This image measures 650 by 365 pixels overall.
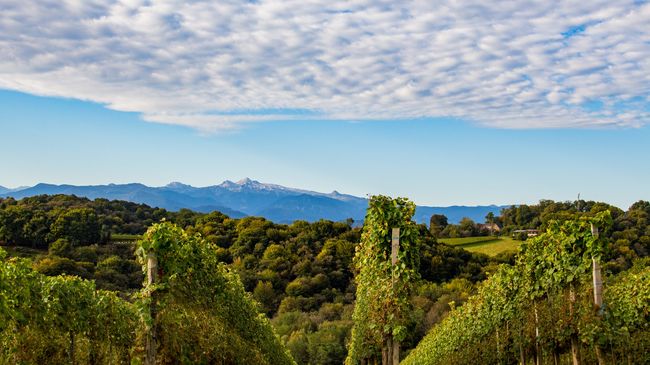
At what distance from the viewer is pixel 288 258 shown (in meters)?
45.5

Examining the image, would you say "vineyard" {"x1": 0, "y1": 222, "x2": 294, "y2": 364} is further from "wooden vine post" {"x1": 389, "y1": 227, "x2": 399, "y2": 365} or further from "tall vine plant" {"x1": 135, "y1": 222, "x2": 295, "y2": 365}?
"wooden vine post" {"x1": 389, "y1": 227, "x2": 399, "y2": 365}

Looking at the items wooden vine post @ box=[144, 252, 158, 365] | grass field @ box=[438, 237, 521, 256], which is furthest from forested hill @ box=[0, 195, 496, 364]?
wooden vine post @ box=[144, 252, 158, 365]

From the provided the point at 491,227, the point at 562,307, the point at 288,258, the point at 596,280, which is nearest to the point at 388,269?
the point at 562,307

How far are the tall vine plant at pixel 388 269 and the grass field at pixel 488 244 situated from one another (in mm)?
44830

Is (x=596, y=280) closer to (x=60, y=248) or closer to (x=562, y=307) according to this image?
(x=562, y=307)

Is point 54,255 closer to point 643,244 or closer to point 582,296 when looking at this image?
point 582,296

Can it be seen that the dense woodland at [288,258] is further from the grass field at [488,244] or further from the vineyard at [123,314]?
the vineyard at [123,314]

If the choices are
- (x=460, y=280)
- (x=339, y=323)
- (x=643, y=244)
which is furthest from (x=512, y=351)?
(x=643, y=244)

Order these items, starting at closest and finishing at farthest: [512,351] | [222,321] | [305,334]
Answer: [222,321] → [512,351] → [305,334]

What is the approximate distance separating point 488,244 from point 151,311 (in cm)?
5591

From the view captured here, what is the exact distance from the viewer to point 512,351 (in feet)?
44.6

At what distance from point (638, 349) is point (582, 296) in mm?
1986

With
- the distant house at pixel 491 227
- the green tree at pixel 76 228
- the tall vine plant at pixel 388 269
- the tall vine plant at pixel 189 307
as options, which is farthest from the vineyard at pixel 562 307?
the distant house at pixel 491 227

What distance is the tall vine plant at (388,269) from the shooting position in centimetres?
996
